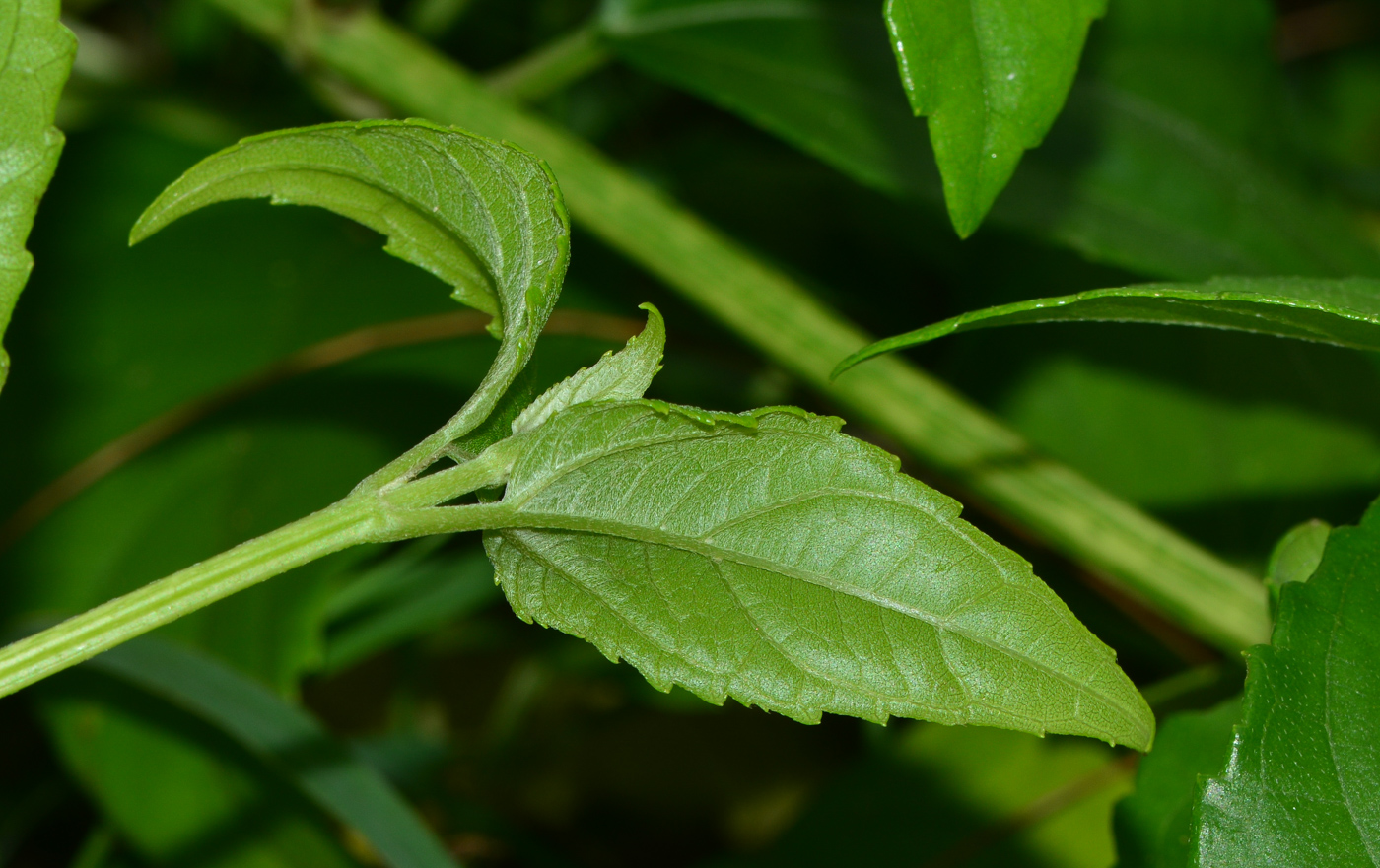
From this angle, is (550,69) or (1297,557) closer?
(1297,557)

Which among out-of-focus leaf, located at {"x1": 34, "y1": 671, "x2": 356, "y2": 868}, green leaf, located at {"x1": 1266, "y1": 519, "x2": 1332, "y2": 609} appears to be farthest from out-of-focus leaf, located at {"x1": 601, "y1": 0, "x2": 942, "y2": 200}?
out-of-focus leaf, located at {"x1": 34, "y1": 671, "x2": 356, "y2": 868}

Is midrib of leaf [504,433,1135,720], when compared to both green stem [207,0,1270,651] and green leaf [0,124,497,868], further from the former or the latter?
green leaf [0,124,497,868]

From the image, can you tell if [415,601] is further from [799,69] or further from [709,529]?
[709,529]

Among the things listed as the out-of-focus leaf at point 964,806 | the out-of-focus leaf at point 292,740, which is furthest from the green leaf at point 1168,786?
the out-of-focus leaf at point 292,740

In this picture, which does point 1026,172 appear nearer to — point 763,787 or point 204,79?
point 763,787

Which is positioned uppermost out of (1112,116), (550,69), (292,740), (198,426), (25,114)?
(1112,116)

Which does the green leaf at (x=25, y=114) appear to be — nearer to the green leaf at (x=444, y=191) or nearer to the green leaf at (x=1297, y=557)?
the green leaf at (x=444, y=191)

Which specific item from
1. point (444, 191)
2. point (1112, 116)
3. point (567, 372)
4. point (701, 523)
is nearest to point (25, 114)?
point (444, 191)

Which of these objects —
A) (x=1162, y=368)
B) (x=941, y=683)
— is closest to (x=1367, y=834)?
(x=941, y=683)
